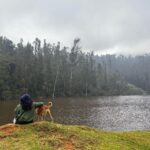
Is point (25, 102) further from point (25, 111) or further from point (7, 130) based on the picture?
point (7, 130)

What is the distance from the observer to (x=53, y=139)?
10.1m

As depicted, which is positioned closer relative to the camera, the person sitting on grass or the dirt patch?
the dirt patch

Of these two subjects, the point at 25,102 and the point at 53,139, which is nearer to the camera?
the point at 53,139

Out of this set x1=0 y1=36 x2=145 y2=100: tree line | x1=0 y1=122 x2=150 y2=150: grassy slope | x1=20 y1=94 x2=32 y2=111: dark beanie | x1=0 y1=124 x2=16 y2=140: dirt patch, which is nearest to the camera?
x1=0 y1=122 x2=150 y2=150: grassy slope

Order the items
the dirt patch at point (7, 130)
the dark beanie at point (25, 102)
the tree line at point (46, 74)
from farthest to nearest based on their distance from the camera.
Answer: the tree line at point (46, 74), the dark beanie at point (25, 102), the dirt patch at point (7, 130)

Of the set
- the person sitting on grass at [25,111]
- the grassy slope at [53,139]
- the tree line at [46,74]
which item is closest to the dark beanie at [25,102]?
the person sitting on grass at [25,111]

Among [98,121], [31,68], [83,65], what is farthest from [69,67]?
[98,121]

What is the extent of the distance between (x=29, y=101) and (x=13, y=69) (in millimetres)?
83180

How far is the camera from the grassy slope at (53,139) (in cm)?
967

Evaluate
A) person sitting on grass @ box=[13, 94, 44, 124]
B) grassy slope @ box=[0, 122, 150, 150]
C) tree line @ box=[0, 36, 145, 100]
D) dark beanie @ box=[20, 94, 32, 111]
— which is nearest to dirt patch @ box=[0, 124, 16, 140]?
grassy slope @ box=[0, 122, 150, 150]

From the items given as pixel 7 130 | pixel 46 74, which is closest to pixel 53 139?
pixel 7 130

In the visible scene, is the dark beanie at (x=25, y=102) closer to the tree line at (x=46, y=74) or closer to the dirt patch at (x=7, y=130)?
the dirt patch at (x=7, y=130)

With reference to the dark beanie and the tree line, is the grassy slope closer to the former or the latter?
the dark beanie

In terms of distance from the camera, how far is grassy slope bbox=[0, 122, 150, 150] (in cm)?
967
